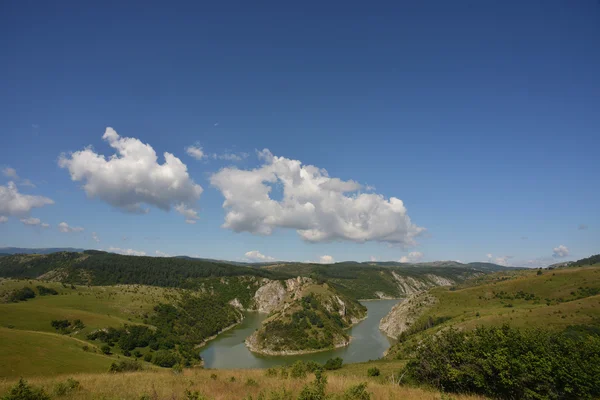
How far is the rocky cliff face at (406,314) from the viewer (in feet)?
375

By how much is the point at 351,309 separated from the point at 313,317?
5093 cm

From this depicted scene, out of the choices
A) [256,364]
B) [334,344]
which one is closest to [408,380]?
[256,364]

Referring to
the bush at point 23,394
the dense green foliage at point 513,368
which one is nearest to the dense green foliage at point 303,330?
the dense green foliage at point 513,368

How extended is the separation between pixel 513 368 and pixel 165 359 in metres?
81.9

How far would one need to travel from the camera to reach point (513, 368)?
18.8 metres

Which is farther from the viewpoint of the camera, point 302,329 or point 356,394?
point 302,329

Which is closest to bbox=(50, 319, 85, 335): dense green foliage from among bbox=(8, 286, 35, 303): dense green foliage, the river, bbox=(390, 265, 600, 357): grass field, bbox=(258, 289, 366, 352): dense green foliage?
the river

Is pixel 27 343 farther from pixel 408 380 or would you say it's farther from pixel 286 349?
pixel 286 349

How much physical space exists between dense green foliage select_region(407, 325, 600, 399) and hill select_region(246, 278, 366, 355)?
85.0 metres

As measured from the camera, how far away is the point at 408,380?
22109 mm

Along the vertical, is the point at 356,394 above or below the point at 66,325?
above

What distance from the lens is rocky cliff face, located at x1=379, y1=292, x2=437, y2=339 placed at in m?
114

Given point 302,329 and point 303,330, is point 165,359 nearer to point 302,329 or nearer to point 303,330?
point 302,329

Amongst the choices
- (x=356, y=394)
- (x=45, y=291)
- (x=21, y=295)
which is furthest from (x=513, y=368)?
(x=45, y=291)
